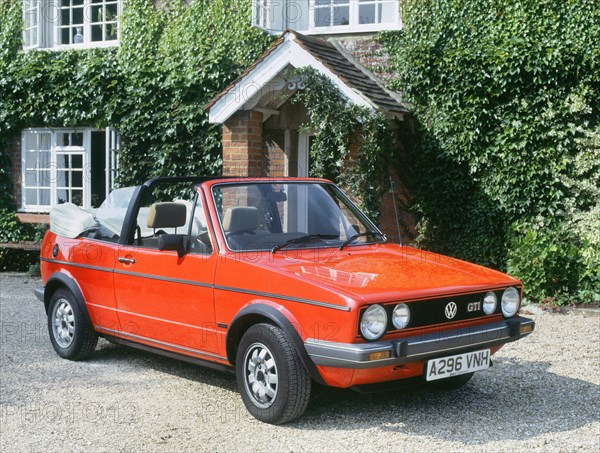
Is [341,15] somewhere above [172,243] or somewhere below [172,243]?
above

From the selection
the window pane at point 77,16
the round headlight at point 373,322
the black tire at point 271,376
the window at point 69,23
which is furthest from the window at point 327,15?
the round headlight at point 373,322

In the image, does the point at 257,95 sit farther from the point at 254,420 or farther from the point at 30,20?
the point at 254,420

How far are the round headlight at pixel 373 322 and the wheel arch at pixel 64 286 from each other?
3.24m

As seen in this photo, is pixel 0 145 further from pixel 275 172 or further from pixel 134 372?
pixel 134 372

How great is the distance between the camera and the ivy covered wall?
10.8 meters

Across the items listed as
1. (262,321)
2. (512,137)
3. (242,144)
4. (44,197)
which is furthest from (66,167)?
(262,321)

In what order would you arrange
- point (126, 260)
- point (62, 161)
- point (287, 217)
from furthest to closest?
1. point (62, 161)
2. point (126, 260)
3. point (287, 217)

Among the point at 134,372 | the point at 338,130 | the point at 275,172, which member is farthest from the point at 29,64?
the point at 134,372

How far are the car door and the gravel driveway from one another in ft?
1.42

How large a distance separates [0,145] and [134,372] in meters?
11.5

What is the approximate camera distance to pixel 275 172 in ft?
44.5

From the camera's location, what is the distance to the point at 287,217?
20.6ft

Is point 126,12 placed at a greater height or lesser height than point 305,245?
greater

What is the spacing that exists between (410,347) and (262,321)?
1.08 meters
